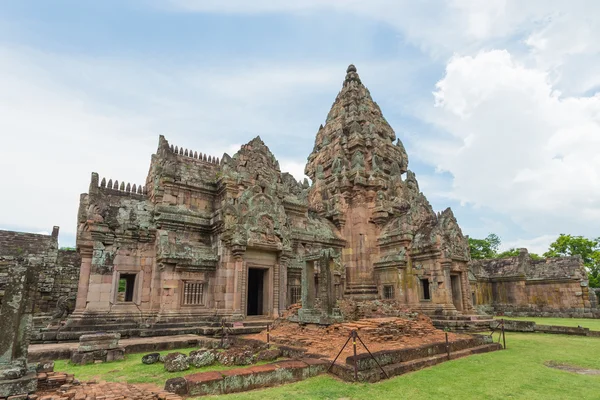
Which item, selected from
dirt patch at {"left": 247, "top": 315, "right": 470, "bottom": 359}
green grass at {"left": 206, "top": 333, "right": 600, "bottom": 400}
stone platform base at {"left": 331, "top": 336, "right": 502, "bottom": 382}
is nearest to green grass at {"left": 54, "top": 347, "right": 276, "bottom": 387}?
green grass at {"left": 206, "top": 333, "right": 600, "bottom": 400}

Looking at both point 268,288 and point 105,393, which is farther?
point 268,288

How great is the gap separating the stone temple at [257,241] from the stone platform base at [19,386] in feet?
23.8

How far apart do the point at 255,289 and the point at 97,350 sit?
10.0m

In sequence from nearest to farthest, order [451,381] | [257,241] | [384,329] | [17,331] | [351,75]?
[17,331] < [451,381] < [384,329] < [257,241] < [351,75]

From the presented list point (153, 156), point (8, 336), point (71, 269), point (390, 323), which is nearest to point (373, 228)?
point (390, 323)

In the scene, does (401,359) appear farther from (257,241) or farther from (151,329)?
(151,329)

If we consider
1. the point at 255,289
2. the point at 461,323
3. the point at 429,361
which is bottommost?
the point at 429,361

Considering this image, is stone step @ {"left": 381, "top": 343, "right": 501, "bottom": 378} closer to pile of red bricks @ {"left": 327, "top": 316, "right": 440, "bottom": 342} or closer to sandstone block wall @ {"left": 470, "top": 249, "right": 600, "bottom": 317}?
pile of red bricks @ {"left": 327, "top": 316, "right": 440, "bottom": 342}

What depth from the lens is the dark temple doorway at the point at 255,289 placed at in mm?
16587

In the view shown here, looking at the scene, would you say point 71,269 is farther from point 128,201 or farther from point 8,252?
point 128,201

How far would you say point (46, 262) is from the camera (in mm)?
23109

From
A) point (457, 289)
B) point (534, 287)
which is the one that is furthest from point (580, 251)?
point (457, 289)

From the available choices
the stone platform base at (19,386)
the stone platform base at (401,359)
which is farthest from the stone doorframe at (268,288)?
the stone platform base at (19,386)

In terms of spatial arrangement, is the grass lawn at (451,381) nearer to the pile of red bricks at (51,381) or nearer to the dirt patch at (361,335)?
the pile of red bricks at (51,381)
